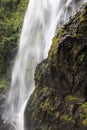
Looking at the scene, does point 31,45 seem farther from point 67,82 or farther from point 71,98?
point 71,98

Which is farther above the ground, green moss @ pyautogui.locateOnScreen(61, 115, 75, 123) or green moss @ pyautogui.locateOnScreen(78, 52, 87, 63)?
green moss @ pyautogui.locateOnScreen(78, 52, 87, 63)

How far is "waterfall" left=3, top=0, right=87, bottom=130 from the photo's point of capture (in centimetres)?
1770

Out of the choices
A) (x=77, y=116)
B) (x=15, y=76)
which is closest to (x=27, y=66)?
(x=15, y=76)

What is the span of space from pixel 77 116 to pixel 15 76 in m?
10.4

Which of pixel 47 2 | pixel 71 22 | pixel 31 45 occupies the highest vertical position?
pixel 47 2

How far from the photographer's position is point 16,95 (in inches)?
781

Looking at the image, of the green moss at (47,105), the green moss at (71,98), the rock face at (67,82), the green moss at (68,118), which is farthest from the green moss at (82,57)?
the green moss at (47,105)

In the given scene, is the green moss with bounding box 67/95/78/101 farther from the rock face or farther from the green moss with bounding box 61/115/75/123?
the green moss with bounding box 61/115/75/123

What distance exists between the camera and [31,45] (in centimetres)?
2178

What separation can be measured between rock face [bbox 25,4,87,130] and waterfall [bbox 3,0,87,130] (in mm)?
3408

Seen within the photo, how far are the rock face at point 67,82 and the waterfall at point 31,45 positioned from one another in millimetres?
3408

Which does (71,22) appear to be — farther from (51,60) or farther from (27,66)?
(27,66)

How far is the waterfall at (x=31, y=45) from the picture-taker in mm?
17703

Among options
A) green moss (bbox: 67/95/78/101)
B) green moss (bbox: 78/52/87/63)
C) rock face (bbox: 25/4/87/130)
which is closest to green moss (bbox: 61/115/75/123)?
rock face (bbox: 25/4/87/130)
